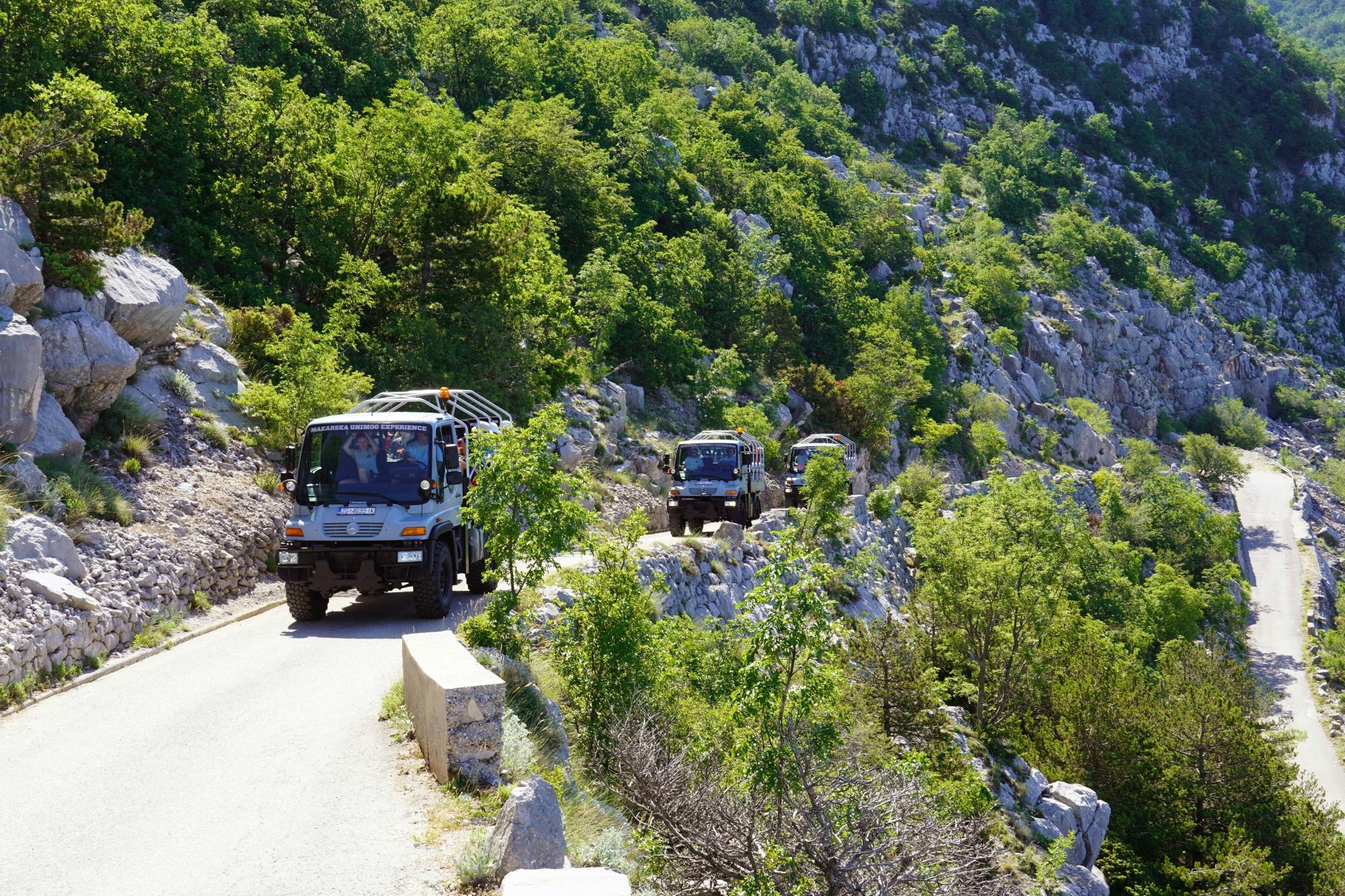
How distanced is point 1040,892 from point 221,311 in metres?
21.7

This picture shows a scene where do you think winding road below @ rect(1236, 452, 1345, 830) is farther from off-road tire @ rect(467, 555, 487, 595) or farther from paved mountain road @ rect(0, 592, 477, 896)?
paved mountain road @ rect(0, 592, 477, 896)

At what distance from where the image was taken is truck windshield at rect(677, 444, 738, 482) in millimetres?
27453

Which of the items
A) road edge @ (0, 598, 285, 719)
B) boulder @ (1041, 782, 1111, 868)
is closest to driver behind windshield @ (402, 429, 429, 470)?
road edge @ (0, 598, 285, 719)

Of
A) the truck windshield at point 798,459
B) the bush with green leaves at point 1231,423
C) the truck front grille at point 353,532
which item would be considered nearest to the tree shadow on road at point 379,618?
the truck front grille at point 353,532

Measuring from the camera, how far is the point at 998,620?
92.7ft

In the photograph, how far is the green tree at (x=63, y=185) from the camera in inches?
631

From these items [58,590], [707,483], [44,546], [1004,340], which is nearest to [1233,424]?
[1004,340]

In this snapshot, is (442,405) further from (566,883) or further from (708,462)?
(566,883)

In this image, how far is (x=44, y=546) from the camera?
38.5 ft

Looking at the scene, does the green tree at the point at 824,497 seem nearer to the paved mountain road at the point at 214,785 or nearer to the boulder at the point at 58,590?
Answer: the paved mountain road at the point at 214,785

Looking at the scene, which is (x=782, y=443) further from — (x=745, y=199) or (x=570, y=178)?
(x=745, y=199)

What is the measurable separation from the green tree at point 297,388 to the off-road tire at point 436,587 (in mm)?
7424

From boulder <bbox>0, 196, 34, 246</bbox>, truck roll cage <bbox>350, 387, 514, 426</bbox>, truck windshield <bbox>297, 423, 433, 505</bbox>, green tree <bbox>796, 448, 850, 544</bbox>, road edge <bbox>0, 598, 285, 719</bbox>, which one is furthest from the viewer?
green tree <bbox>796, 448, 850, 544</bbox>

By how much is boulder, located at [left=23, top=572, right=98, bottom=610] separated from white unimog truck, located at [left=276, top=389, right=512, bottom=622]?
242cm
